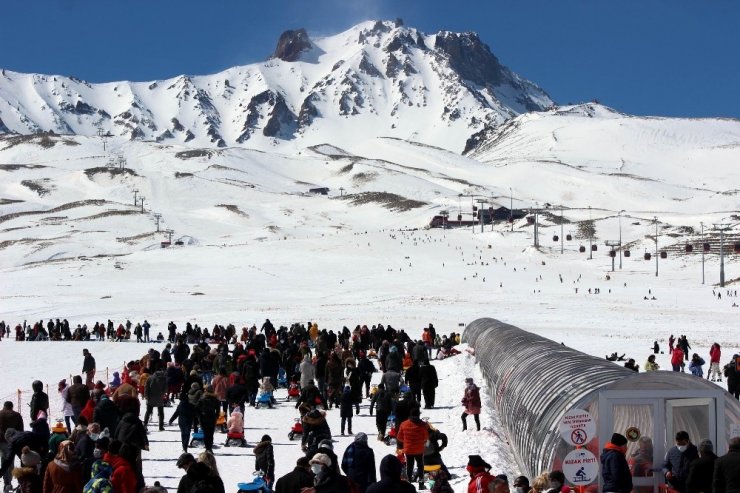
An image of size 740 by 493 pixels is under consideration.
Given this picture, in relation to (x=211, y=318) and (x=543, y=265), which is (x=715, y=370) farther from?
(x=543, y=265)

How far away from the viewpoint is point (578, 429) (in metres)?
11.3

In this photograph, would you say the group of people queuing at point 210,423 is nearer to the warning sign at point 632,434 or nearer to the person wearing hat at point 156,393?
the person wearing hat at point 156,393

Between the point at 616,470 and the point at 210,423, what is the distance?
7870 mm

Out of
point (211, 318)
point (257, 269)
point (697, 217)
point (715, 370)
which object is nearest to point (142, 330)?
point (211, 318)

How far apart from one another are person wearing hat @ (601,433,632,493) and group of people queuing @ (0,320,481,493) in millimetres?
1954

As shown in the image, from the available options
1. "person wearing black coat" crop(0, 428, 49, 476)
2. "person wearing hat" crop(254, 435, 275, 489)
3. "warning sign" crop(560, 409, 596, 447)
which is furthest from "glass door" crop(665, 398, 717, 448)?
"person wearing black coat" crop(0, 428, 49, 476)

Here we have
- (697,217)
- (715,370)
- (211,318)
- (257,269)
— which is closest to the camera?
(715,370)

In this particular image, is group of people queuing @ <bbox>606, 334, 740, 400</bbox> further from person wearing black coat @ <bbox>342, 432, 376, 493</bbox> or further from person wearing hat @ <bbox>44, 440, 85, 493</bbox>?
person wearing hat @ <bbox>44, 440, 85, 493</bbox>

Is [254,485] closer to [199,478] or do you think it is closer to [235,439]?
[199,478]

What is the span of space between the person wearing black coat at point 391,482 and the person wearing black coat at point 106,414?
6682 millimetres

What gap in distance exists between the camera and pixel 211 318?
5231cm

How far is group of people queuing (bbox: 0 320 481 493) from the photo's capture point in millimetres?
10648

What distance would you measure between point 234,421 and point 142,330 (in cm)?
2696

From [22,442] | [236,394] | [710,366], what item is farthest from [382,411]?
[710,366]
